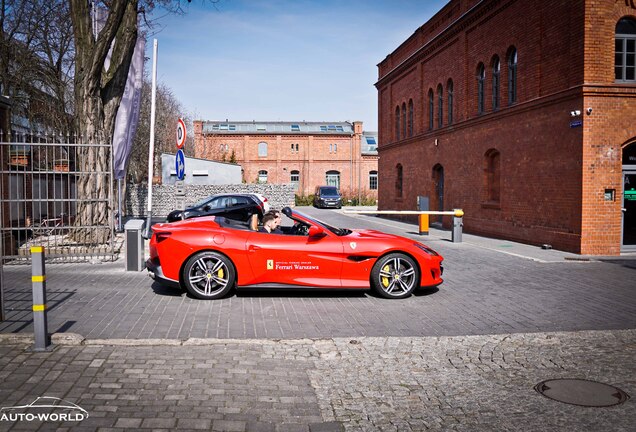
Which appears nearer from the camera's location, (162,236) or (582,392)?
(582,392)

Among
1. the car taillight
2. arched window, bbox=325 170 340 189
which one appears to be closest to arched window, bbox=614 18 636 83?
the car taillight

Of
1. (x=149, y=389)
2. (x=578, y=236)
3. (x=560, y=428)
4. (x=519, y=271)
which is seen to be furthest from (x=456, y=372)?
(x=578, y=236)

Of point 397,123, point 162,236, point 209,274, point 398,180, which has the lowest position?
point 209,274

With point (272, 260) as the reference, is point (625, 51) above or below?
above

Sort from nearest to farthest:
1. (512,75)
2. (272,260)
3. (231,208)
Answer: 1. (272,260)
2. (512,75)
3. (231,208)

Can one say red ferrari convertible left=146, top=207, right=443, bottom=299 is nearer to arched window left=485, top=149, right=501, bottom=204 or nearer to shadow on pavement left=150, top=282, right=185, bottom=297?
shadow on pavement left=150, top=282, right=185, bottom=297

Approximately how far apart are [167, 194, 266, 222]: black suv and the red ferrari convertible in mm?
14686

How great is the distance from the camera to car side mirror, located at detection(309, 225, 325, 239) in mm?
8484

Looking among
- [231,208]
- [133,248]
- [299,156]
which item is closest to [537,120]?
[133,248]

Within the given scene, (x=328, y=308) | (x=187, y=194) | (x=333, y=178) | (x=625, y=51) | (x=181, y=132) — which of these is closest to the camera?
(x=328, y=308)

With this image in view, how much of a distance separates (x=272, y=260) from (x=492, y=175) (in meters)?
14.9

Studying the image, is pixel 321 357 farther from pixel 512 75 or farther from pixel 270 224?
pixel 512 75

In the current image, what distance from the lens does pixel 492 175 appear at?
69.7 feet

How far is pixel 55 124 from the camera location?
2859 cm
